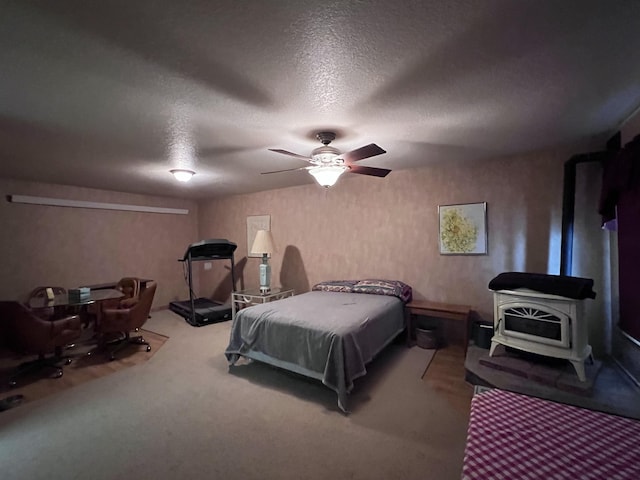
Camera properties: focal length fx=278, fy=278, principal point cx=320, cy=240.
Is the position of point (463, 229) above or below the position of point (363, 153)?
below

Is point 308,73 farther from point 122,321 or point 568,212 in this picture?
point 122,321

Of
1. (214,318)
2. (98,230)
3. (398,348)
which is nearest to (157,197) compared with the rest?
(98,230)

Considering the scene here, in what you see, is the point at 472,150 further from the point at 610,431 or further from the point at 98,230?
the point at 98,230

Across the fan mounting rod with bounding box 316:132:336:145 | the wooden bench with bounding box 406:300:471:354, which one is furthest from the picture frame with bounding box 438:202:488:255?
the fan mounting rod with bounding box 316:132:336:145

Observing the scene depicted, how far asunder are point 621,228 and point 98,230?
273 inches

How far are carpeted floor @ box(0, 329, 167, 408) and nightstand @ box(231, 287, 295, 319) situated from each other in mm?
1235

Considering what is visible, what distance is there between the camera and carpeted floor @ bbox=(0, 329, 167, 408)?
2738 millimetres

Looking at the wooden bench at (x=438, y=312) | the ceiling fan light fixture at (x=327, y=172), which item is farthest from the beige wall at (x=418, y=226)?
the ceiling fan light fixture at (x=327, y=172)

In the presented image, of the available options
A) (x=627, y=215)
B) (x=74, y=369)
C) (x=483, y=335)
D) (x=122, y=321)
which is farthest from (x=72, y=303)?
(x=627, y=215)

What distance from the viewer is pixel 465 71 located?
5.23 feet

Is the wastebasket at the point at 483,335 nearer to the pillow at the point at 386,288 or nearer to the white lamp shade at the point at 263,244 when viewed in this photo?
the pillow at the point at 386,288

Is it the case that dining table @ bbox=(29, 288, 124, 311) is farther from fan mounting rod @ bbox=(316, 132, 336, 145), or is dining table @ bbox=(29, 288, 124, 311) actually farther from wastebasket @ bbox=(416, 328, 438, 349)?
wastebasket @ bbox=(416, 328, 438, 349)

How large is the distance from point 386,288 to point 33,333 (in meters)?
4.01

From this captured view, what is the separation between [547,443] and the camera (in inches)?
33.6
